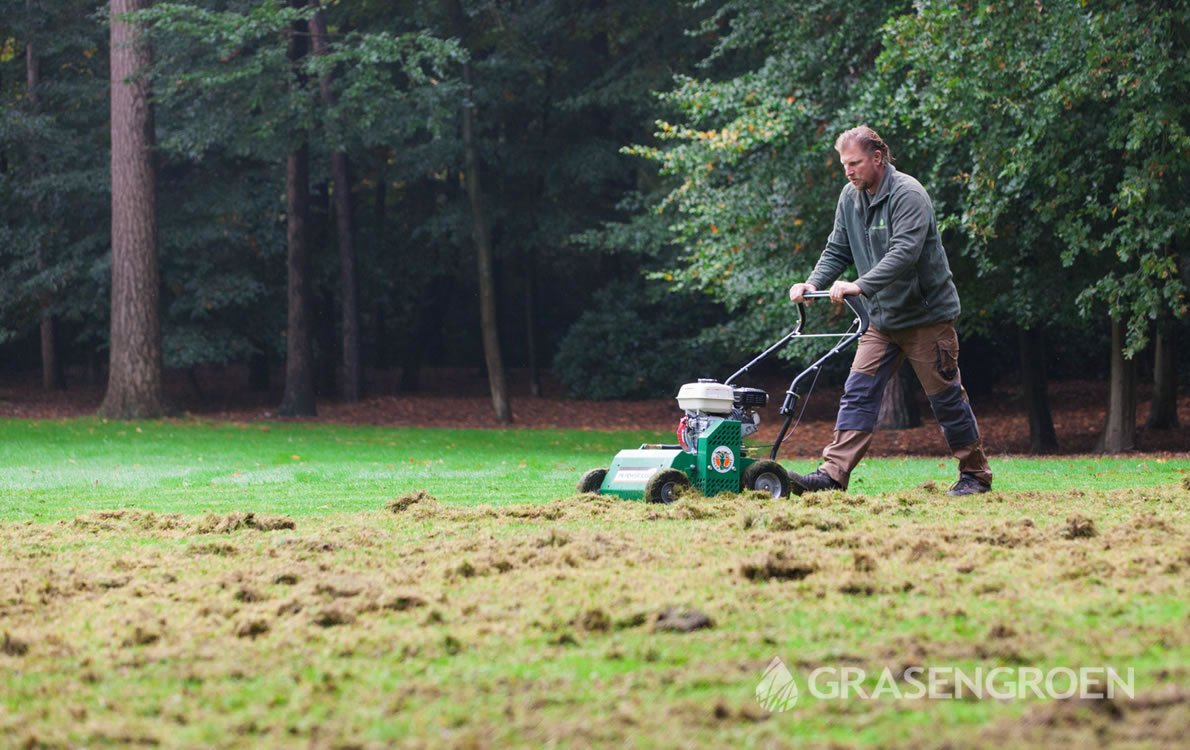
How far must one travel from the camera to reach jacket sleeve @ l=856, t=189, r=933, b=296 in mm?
7531

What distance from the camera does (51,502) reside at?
8.84 metres

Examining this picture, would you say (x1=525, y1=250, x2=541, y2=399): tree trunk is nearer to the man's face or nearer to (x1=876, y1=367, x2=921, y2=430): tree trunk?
(x1=876, y1=367, x2=921, y2=430): tree trunk

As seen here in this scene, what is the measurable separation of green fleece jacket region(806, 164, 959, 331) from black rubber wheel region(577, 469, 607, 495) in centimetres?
168

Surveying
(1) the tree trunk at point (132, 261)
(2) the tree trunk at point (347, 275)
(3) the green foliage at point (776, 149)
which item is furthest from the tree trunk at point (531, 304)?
(3) the green foliage at point (776, 149)

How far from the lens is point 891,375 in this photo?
787cm

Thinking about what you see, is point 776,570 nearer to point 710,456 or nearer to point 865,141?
point 710,456

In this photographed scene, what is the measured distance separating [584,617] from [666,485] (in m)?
3.42

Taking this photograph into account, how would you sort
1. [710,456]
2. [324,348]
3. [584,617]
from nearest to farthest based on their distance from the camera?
1. [584,617]
2. [710,456]
3. [324,348]

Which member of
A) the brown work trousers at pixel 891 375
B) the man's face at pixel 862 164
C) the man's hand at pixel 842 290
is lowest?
the brown work trousers at pixel 891 375

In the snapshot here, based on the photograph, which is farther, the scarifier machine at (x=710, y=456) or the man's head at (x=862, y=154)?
the man's head at (x=862, y=154)

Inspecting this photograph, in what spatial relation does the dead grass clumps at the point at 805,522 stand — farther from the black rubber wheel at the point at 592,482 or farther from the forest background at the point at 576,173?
the forest background at the point at 576,173

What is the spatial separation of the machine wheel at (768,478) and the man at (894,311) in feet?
0.31

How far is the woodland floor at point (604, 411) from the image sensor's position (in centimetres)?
1955

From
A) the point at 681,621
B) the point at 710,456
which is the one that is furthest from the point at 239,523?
the point at 681,621
